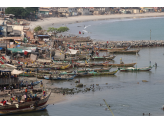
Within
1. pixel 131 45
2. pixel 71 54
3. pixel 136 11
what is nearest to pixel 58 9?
pixel 136 11

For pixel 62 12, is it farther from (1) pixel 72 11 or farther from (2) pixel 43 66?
Answer: (2) pixel 43 66

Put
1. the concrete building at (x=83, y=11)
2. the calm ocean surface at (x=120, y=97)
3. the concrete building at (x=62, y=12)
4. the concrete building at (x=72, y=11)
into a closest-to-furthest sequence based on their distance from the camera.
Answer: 1. the calm ocean surface at (x=120, y=97)
2. the concrete building at (x=62, y=12)
3. the concrete building at (x=72, y=11)
4. the concrete building at (x=83, y=11)

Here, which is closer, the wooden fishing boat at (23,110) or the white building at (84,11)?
the wooden fishing boat at (23,110)

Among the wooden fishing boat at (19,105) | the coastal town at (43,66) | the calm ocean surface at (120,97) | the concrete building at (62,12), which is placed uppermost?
the concrete building at (62,12)

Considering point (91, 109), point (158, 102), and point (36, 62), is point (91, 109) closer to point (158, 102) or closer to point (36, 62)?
point (158, 102)

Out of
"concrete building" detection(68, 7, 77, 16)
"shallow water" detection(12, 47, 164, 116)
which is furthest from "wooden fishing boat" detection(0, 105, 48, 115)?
"concrete building" detection(68, 7, 77, 16)

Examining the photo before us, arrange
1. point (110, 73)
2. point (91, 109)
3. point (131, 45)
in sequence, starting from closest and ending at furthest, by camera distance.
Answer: point (91, 109)
point (110, 73)
point (131, 45)

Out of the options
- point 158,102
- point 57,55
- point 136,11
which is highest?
point 136,11

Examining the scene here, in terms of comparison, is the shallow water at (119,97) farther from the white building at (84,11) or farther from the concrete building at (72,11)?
the white building at (84,11)

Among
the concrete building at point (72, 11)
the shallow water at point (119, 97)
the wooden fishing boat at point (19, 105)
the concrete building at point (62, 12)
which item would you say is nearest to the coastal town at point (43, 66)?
the wooden fishing boat at point (19, 105)

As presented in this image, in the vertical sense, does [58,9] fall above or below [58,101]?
above

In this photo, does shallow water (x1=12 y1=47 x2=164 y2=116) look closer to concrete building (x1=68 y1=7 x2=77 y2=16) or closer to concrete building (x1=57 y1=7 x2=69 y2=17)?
concrete building (x1=57 y1=7 x2=69 y2=17)
